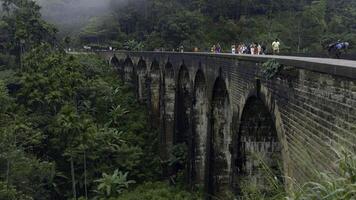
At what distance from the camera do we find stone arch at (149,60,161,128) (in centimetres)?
3738

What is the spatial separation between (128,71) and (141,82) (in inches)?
246

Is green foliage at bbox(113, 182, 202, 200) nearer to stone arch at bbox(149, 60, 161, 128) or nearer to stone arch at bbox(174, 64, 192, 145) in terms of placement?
stone arch at bbox(174, 64, 192, 145)

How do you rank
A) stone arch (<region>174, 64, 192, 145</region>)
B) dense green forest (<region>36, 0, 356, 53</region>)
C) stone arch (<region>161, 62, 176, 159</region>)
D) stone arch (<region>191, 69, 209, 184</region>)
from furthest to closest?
dense green forest (<region>36, 0, 356, 53</region>), stone arch (<region>161, 62, 176, 159</region>), stone arch (<region>174, 64, 192, 145</region>), stone arch (<region>191, 69, 209, 184</region>)

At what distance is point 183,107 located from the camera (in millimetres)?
30984

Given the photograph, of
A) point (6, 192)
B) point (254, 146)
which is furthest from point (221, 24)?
point (254, 146)

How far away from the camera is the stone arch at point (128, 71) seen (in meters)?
49.1

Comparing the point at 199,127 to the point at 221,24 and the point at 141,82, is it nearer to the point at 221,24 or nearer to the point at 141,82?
the point at 141,82

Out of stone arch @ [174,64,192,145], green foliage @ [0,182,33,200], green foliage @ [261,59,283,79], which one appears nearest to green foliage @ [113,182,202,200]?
stone arch @ [174,64,192,145]

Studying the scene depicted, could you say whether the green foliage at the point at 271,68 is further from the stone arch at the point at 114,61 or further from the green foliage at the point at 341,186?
the stone arch at the point at 114,61

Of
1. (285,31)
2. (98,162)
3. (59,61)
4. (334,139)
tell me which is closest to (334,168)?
(334,139)

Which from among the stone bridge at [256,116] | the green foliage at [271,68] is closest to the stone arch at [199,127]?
the stone bridge at [256,116]

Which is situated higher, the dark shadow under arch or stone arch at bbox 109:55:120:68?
stone arch at bbox 109:55:120:68

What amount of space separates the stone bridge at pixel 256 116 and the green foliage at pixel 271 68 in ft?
0.42

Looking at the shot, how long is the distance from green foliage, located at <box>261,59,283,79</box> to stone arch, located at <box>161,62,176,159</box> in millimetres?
19841
